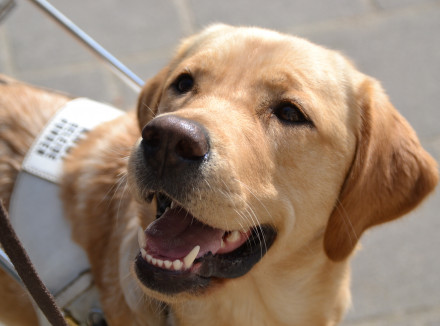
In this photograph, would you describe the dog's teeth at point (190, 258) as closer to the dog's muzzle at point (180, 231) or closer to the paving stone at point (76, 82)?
the dog's muzzle at point (180, 231)

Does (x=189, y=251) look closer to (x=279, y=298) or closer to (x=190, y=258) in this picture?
(x=190, y=258)

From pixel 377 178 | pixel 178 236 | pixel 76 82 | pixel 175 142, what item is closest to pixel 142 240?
pixel 178 236

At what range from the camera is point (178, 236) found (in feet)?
7.55

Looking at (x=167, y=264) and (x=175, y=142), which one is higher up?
(x=175, y=142)

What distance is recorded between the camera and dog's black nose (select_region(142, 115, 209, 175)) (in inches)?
76.0

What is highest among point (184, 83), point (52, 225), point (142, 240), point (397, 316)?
point (184, 83)

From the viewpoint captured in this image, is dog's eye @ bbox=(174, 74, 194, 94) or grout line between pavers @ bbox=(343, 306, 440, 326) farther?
grout line between pavers @ bbox=(343, 306, 440, 326)

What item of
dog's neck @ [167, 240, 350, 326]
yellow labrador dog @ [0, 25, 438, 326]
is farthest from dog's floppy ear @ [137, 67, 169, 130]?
dog's neck @ [167, 240, 350, 326]

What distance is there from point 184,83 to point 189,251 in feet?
2.67

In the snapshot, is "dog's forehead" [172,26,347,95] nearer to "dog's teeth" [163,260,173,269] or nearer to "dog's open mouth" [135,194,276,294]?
"dog's open mouth" [135,194,276,294]

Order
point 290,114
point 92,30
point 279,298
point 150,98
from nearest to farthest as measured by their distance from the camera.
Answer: point 290,114 → point 279,298 → point 150,98 → point 92,30

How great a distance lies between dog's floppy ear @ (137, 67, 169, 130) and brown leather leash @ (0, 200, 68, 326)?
1.19 m

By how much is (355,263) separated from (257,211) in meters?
2.10

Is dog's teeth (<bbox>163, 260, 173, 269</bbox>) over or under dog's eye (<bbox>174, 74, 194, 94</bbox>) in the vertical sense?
under
